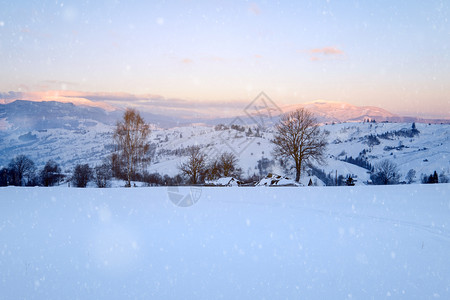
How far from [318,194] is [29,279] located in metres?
12.5

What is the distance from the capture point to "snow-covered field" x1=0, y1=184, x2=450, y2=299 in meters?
4.33

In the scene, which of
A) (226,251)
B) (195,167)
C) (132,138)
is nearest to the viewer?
(226,251)

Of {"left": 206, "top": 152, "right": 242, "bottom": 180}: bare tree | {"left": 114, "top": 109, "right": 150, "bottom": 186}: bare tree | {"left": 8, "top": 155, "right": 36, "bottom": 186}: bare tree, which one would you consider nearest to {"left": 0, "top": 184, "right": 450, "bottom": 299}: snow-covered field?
{"left": 114, "top": 109, "right": 150, "bottom": 186}: bare tree

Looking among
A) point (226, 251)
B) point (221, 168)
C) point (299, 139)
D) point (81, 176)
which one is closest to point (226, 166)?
point (221, 168)

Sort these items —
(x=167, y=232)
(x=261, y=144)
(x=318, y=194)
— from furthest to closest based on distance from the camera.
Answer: (x=261, y=144)
(x=318, y=194)
(x=167, y=232)

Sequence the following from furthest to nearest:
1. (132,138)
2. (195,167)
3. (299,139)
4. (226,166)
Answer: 1. (226,166)
2. (195,167)
3. (299,139)
4. (132,138)

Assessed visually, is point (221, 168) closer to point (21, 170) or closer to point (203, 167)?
point (203, 167)

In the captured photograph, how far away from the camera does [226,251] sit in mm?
5941

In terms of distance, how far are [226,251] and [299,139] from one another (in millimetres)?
21497

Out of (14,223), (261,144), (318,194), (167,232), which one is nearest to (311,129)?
(318,194)

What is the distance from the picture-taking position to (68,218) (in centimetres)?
879

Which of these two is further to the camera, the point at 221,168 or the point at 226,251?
the point at 221,168

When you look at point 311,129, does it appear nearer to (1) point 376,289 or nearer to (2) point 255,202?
(2) point 255,202

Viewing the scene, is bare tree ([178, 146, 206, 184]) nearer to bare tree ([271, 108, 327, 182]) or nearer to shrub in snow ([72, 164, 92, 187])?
bare tree ([271, 108, 327, 182])
